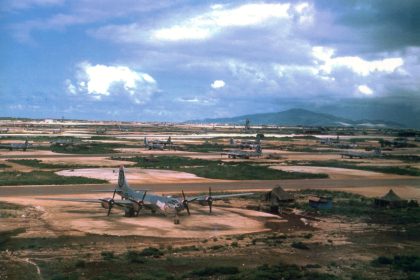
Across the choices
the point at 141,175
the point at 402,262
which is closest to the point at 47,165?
the point at 141,175

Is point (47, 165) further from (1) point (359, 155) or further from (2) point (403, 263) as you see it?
(2) point (403, 263)

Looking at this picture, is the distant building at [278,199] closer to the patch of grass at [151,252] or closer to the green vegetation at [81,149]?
the patch of grass at [151,252]

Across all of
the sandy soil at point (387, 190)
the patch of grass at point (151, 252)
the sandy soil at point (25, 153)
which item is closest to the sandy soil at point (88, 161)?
the sandy soil at point (25, 153)

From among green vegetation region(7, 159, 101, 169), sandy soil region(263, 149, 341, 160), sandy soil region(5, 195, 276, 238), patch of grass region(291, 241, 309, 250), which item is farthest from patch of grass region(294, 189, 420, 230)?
sandy soil region(263, 149, 341, 160)

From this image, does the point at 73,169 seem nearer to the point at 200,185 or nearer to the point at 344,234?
the point at 200,185

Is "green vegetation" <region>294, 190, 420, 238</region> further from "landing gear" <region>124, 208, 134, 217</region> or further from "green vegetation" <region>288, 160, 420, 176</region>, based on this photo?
"green vegetation" <region>288, 160, 420, 176</region>

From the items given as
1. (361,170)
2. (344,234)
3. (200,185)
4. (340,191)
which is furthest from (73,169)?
(344,234)
